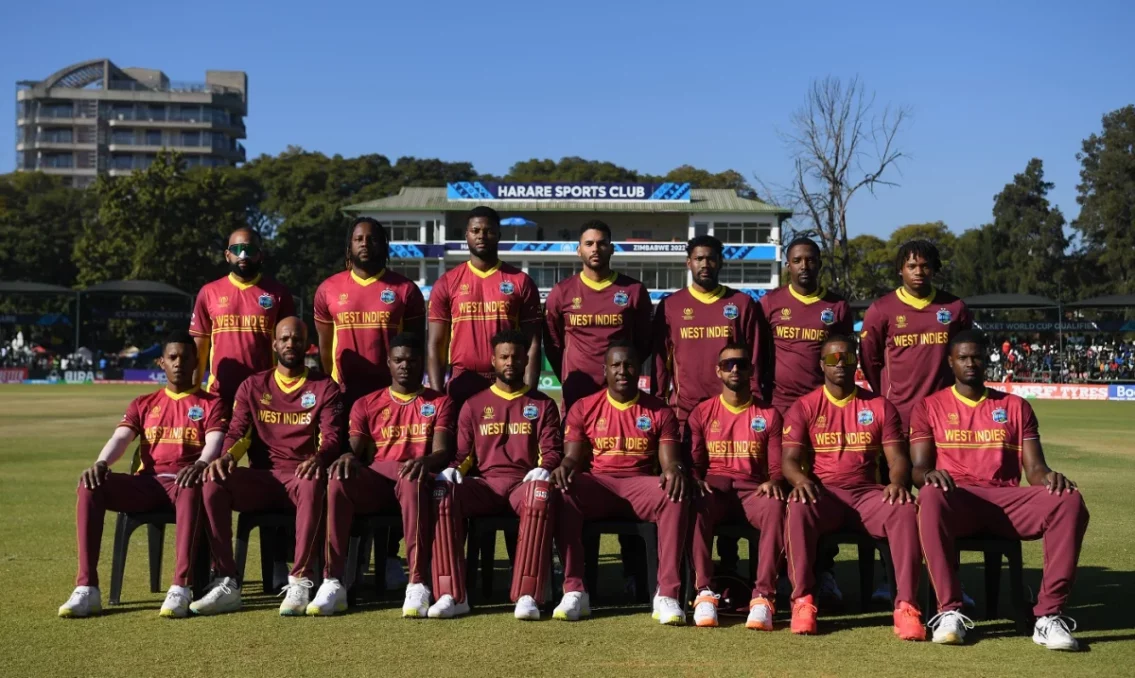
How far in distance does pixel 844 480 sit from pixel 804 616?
3.17 feet

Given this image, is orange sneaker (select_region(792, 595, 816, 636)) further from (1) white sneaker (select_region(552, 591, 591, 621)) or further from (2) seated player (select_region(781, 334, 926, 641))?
(1) white sneaker (select_region(552, 591, 591, 621))

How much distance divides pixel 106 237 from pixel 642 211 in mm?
31050

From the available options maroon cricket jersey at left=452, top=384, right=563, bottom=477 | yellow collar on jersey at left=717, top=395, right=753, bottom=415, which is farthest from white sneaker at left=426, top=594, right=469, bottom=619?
yellow collar on jersey at left=717, top=395, right=753, bottom=415

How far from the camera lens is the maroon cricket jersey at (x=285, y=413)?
7.19 m

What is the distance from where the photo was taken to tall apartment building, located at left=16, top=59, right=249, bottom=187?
117 m

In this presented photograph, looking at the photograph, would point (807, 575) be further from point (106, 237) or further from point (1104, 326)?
point (106, 237)

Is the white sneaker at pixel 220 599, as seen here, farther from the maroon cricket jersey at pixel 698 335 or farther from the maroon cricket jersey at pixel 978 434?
the maroon cricket jersey at pixel 978 434

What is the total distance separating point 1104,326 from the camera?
45.8m

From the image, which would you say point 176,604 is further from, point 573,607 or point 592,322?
point 592,322

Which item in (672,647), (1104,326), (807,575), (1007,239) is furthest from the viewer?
(1007,239)

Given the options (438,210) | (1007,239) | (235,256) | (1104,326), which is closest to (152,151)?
(438,210)

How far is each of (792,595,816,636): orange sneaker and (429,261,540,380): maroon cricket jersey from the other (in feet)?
8.54

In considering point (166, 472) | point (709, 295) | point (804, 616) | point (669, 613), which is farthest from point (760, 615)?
point (166, 472)

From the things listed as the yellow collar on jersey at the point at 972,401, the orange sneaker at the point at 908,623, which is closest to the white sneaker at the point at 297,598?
the orange sneaker at the point at 908,623
